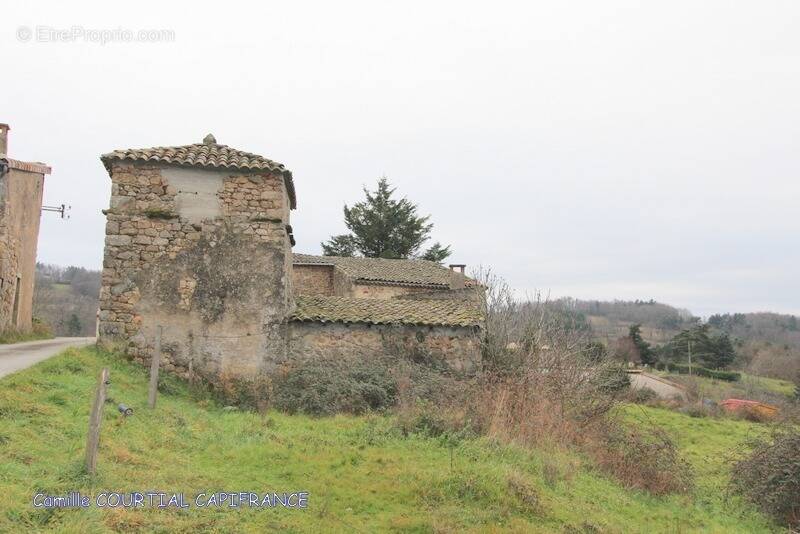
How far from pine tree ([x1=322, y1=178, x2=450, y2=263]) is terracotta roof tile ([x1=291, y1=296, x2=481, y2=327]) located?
26179mm

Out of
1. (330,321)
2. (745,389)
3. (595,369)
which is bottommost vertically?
(745,389)

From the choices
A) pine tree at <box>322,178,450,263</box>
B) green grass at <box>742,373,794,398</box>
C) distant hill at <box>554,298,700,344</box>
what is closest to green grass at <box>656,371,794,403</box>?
green grass at <box>742,373,794,398</box>

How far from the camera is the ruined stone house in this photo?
40.4 feet

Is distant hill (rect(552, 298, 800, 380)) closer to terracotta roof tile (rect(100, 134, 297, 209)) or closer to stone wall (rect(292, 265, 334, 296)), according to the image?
stone wall (rect(292, 265, 334, 296))

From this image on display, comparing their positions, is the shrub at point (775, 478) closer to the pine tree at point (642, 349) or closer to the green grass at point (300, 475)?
the green grass at point (300, 475)

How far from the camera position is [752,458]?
11211mm

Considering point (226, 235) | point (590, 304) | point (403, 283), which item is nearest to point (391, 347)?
point (226, 235)

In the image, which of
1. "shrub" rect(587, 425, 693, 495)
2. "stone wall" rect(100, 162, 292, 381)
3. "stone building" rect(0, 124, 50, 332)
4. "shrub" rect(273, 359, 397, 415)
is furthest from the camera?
"stone building" rect(0, 124, 50, 332)

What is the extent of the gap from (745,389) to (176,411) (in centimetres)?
4026

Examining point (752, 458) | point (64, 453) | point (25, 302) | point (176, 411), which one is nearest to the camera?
point (64, 453)

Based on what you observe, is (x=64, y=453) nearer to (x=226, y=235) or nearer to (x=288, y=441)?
(x=288, y=441)

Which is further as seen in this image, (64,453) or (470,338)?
(470,338)

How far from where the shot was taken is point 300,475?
721 centimetres

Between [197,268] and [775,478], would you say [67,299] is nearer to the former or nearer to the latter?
[197,268]
